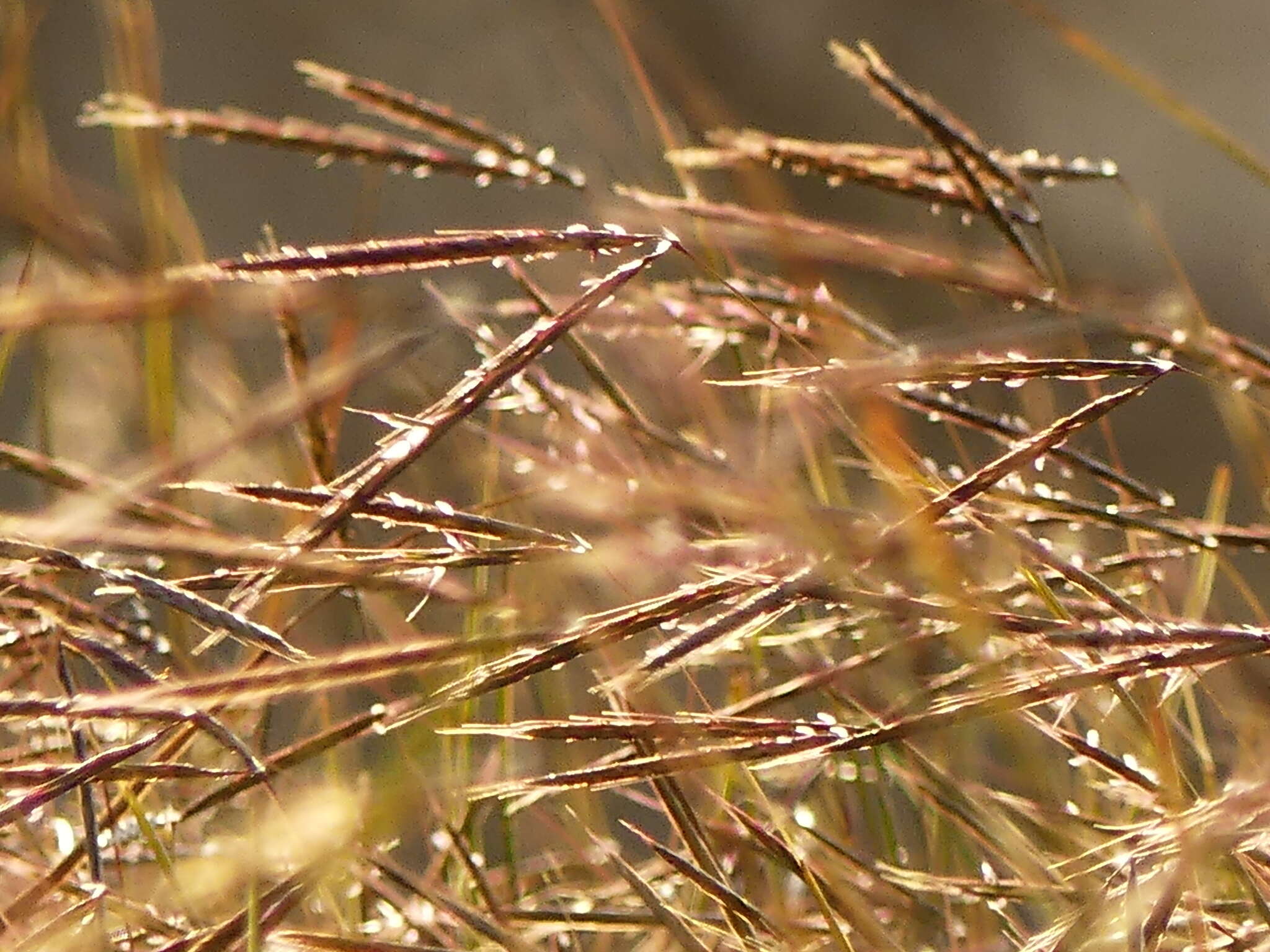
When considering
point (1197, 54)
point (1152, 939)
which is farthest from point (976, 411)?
point (1197, 54)

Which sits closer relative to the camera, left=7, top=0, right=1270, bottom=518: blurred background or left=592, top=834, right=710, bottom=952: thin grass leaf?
left=592, top=834, right=710, bottom=952: thin grass leaf

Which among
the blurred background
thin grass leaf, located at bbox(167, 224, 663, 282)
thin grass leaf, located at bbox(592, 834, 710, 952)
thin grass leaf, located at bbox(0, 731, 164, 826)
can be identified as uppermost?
the blurred background

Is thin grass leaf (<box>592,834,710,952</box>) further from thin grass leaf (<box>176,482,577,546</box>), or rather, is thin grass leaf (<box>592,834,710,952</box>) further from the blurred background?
the blurred background

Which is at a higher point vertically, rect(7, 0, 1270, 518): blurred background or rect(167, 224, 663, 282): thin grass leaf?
rect(7, 0, 1270, 518): blurred background

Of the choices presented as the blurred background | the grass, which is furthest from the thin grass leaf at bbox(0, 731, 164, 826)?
the blurred background

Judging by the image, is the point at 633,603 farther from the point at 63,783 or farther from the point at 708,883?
the point at 63,783

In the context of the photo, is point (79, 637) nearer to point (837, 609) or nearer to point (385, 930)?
point (385, 930)
